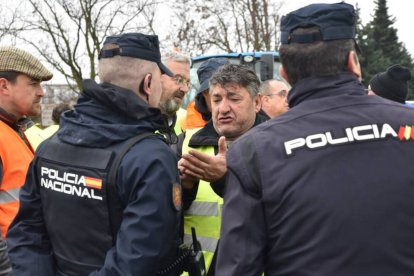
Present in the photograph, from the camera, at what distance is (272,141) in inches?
64.5

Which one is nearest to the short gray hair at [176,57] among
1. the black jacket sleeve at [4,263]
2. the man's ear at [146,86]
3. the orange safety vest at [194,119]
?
the orange safety vest at [194,119]

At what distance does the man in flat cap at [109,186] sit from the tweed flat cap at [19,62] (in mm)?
1251

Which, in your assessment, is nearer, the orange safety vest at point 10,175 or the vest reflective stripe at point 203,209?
the vest reflective stripe at point 203,209

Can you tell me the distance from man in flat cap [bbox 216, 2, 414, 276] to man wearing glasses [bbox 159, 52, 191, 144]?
231 centimetres

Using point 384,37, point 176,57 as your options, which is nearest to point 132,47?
point 176,57

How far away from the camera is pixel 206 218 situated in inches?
109

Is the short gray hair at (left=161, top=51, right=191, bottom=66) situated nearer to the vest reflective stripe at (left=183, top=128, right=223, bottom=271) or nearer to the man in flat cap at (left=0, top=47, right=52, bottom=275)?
the man in flat cap at (left=0, top=47, right=52, bottom=275)

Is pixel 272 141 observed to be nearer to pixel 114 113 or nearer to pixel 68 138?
pixel 114 113

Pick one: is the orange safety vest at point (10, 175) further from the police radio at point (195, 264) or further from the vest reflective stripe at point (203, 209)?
the police radio at point (195, 264)

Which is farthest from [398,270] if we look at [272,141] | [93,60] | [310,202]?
[93,60]

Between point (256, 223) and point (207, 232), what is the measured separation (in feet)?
3.86

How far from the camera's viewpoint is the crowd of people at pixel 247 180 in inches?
60.7

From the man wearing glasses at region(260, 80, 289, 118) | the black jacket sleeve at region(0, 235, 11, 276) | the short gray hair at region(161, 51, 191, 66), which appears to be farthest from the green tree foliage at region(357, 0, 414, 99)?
the black jacket sleeve at region(0, 235, 11, 276)

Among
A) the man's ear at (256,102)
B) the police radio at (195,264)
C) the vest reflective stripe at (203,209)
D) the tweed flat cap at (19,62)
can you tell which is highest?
the tweed flat cap at (19,62)
